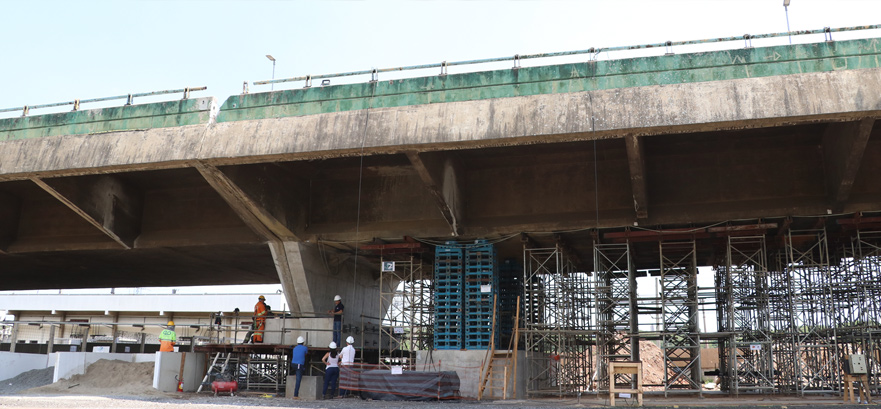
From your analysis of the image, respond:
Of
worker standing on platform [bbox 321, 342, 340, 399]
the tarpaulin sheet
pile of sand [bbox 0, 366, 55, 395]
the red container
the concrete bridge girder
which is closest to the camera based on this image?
the concrete bridge girder

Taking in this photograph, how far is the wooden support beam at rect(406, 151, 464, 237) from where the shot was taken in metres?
17.2

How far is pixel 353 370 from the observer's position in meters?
18.1

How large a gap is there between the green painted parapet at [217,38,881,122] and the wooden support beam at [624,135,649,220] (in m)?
1.26

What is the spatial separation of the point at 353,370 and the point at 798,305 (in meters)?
13.0

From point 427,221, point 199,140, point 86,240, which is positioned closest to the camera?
point 199,140

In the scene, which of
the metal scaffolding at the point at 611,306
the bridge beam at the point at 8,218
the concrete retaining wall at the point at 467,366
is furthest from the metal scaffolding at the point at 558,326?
the bridge beam at the point at 8,218

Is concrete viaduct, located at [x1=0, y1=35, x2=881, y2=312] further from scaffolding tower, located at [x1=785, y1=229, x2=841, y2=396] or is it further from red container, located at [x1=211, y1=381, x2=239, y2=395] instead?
red container, located at [x1=211, y1=381, x2=239, y2=395]

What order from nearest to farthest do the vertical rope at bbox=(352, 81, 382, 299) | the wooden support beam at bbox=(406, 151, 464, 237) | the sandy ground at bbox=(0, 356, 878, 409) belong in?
the sandy ground at bbox=(0, 356, 878, 409)
the vertical rope at bbox=(352, 81, 382, 299)
the wooden support beam at bbox=(406, 151, 464, 237)

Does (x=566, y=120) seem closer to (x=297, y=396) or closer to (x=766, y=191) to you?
(x=766, y=191)

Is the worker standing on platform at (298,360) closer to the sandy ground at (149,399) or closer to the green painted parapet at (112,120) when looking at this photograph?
the sandy ground at (149,399)

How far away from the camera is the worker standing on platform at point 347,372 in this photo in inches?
704

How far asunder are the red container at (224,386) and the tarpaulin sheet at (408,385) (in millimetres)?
4082

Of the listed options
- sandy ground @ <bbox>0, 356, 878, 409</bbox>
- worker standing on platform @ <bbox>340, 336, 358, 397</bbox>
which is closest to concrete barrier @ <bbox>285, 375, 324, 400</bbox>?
sandy ground @ <bbox>0, 356, 878, 409</bbox>

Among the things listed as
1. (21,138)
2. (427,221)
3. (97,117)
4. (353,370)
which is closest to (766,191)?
(427,221)
